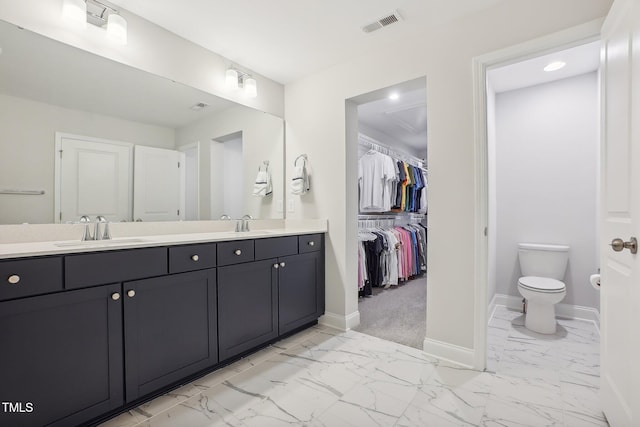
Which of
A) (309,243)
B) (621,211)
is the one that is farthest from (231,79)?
(621,211)

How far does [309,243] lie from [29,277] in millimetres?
1768

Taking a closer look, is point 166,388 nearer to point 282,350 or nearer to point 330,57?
point 282,350

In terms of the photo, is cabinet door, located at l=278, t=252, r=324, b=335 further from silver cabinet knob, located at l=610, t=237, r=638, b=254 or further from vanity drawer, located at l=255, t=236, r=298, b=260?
silver cabinet knob, located at l=610, t=237, r=638, b=254

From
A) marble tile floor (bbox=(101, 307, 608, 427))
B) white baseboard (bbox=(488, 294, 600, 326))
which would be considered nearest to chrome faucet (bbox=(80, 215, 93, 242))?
marble tile floor (bbox=(101, 307, 608, 427))

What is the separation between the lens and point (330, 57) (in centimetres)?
254

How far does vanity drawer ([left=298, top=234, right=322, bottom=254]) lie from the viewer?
2500 millimetres

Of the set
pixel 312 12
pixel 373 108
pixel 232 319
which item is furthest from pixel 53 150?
pixel 373 108

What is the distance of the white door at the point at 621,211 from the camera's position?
114 centimetres

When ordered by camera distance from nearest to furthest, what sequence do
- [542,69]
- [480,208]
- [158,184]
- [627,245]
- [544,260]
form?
[627,245]
[480,208]
[158,184]
[542,69]
[544,260]

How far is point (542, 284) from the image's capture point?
254 centimetres

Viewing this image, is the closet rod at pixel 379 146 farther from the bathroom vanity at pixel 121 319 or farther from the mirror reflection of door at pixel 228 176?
the bathroom vanity at pixel 121 319

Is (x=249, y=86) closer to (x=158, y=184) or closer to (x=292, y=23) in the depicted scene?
(x=292, y=23)

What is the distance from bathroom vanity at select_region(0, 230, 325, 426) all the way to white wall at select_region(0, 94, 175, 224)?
1.16 feet

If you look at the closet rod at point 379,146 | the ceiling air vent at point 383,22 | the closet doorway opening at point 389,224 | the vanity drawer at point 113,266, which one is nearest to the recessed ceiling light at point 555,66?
the closet doorway opening at point 389,224
